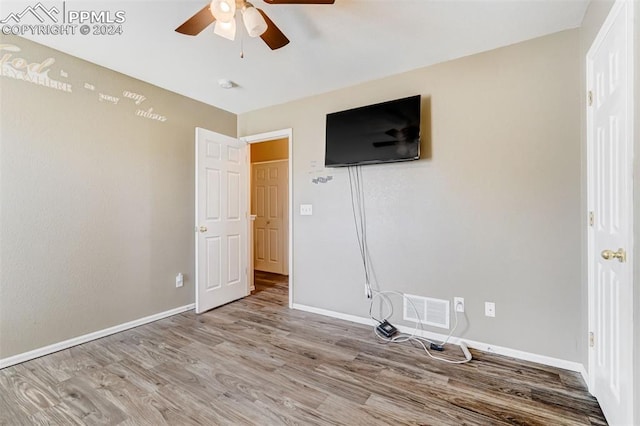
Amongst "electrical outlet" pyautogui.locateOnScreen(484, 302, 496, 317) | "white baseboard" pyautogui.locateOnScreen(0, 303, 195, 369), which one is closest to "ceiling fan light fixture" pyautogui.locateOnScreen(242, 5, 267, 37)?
"electrical outlet" pyautogui.locateOnScreen(484, 302, 496, 317)

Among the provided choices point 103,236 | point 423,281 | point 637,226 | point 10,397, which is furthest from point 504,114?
point 10,397

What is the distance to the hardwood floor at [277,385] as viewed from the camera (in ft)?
5.05

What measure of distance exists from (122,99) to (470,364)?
3858mm

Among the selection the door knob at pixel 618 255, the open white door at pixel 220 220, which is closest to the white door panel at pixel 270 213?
the open white door at pixel 220 220

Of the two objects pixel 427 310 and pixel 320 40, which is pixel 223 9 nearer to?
pixel 320 40

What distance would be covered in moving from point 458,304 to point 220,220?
2.70 m

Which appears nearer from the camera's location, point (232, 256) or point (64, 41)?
point (64, 41)

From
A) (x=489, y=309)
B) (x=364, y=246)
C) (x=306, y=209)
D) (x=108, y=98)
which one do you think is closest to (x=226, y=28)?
(x=108, y=98)

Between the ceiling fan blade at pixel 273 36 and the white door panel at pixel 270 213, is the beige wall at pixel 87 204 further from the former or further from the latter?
the white door panel at pixel 270 213

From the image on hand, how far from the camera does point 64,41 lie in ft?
6.98

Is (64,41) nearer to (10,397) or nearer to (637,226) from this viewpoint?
(10,397)

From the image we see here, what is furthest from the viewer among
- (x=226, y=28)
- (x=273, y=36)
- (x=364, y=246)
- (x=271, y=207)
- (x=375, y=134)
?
(x=271, y=207)

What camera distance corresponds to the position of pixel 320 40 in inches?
83.5

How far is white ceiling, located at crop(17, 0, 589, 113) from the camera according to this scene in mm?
1775
